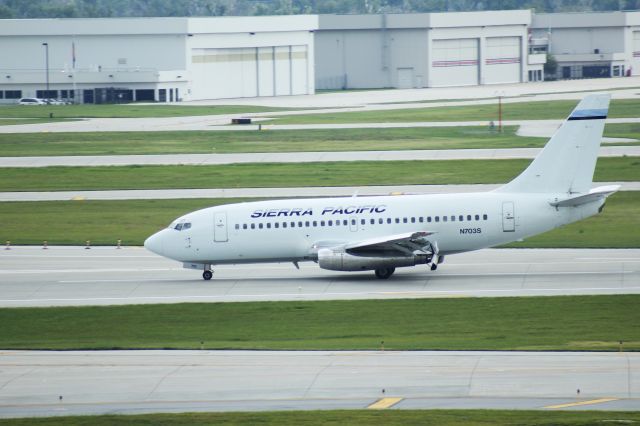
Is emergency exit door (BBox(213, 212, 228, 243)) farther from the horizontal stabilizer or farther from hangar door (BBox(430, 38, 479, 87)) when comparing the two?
hangar door (BBox(430, 38, 479, 87))

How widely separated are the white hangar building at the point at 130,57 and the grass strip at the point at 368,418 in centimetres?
13304

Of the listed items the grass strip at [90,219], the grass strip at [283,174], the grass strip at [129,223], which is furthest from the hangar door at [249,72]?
the grass strip at [129,223]

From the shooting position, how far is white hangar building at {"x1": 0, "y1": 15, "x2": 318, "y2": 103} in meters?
165

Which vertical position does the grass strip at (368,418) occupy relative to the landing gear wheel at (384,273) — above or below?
below

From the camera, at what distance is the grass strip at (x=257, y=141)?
3994 inches

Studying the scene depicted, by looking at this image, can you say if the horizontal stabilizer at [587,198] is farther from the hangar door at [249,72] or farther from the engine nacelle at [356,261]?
the hangar door at [249,72]

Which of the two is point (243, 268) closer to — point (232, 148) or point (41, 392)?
point (41, 392)

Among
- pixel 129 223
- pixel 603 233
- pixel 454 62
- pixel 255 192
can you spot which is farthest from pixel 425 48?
pixel 603 233

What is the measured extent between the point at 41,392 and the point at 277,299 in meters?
15.7

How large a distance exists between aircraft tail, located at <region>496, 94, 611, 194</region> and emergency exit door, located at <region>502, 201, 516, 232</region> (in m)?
1.21

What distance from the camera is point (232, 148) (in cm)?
10288

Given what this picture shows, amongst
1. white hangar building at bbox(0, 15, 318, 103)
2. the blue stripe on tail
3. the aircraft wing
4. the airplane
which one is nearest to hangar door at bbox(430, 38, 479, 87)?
white hangar building at bbox(0, 15, 318, 103)

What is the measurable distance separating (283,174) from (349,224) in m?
31.9

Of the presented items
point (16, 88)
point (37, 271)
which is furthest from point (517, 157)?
point (16, 88)
